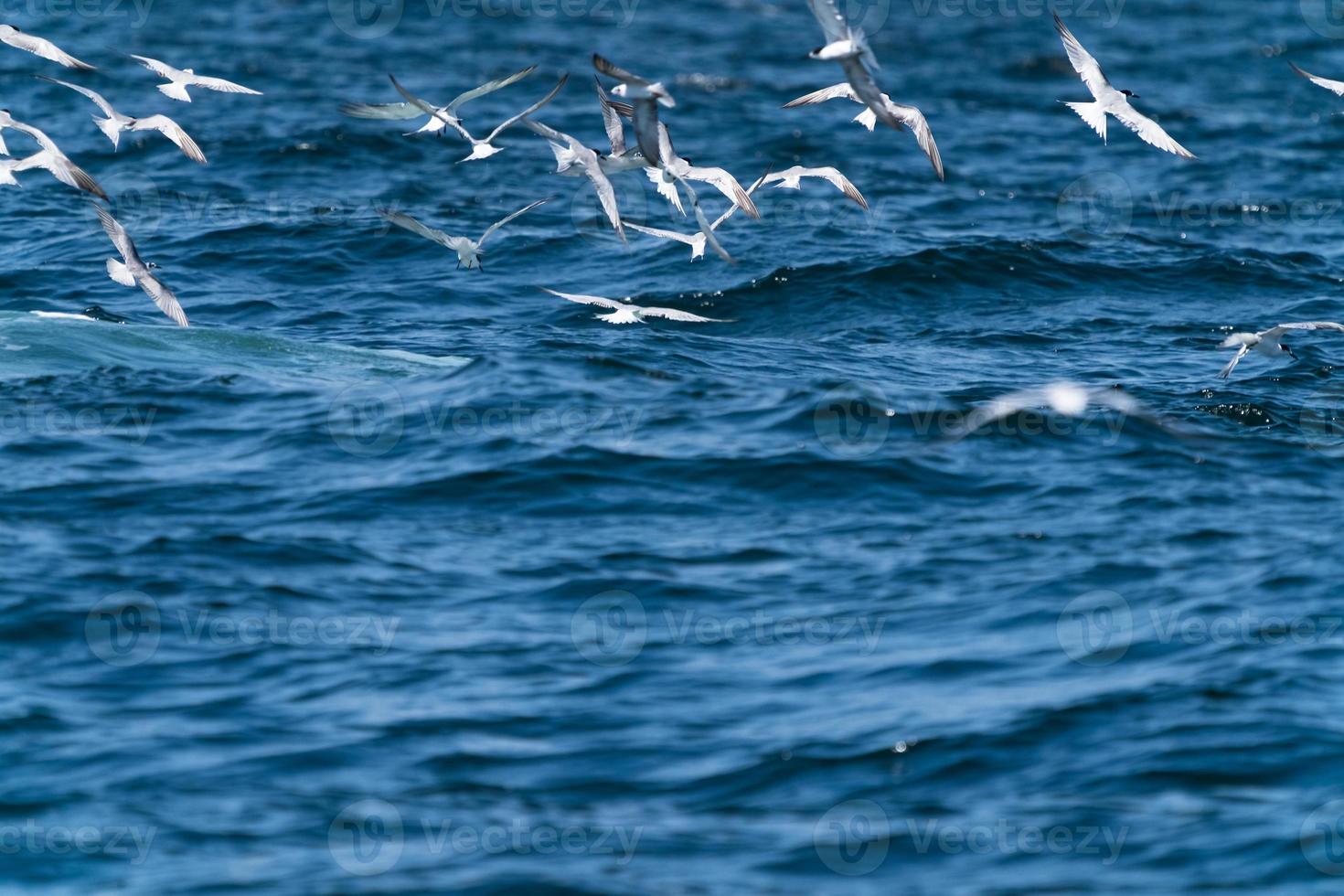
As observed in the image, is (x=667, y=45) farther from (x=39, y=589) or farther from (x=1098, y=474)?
(x=39, y=589)

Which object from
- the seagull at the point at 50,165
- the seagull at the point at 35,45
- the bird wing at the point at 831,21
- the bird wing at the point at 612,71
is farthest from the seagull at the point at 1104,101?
the seagull at the point at 35,45

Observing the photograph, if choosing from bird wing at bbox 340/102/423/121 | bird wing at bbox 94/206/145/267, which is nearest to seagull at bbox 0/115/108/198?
bird wing at bbox 94/206/145/267

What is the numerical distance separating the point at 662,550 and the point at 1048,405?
17.3 feet

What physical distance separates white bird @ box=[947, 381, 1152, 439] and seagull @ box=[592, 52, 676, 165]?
4.65m

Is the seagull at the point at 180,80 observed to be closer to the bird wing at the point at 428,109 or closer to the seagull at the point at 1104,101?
the bird wing at the point at 428,109

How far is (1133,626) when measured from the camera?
44.1ft

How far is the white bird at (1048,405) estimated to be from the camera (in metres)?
17.5

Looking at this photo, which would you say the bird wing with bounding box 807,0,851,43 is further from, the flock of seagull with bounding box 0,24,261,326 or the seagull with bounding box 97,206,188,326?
the seagull with bounding box 97,206,188,326

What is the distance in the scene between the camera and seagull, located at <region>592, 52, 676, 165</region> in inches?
526

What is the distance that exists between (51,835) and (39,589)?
3.40 m

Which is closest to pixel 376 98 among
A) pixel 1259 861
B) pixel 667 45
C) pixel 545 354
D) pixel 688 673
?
pixel 667 45

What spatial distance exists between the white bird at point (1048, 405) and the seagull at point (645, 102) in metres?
4.65

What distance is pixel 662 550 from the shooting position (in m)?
14.8

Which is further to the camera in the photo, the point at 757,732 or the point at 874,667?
the point at 874,667
